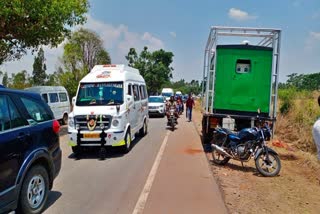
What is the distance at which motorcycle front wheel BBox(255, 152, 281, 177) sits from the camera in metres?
8.20

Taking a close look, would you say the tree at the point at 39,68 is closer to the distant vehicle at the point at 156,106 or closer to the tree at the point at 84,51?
the tree at the point at 84,51

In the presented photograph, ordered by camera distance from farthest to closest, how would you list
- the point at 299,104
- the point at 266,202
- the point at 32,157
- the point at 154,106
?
the point at 154,106 < the point at 299,104 < the point at 266,202 < the point at 32,157

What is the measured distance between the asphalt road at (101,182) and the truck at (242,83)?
2.61m

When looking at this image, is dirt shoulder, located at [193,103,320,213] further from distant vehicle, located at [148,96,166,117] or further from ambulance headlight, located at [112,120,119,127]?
distant vehicle, located at [148,96,166,117]

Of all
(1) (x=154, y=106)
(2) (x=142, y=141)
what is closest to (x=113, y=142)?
(2) (x=142, y=141)

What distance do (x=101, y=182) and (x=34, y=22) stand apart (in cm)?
947

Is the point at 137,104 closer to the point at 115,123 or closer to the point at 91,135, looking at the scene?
the point at 115,123

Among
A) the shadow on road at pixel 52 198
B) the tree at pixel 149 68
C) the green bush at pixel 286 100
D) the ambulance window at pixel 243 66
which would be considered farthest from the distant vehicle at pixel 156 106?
the tree at pixel 149 68

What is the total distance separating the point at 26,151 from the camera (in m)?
4.99

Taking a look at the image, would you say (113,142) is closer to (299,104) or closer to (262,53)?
(262,53)

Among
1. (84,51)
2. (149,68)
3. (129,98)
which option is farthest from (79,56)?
(129,98)

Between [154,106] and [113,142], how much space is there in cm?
1566

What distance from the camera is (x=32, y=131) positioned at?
17.2ft

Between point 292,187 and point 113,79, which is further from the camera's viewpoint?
point 113,79
